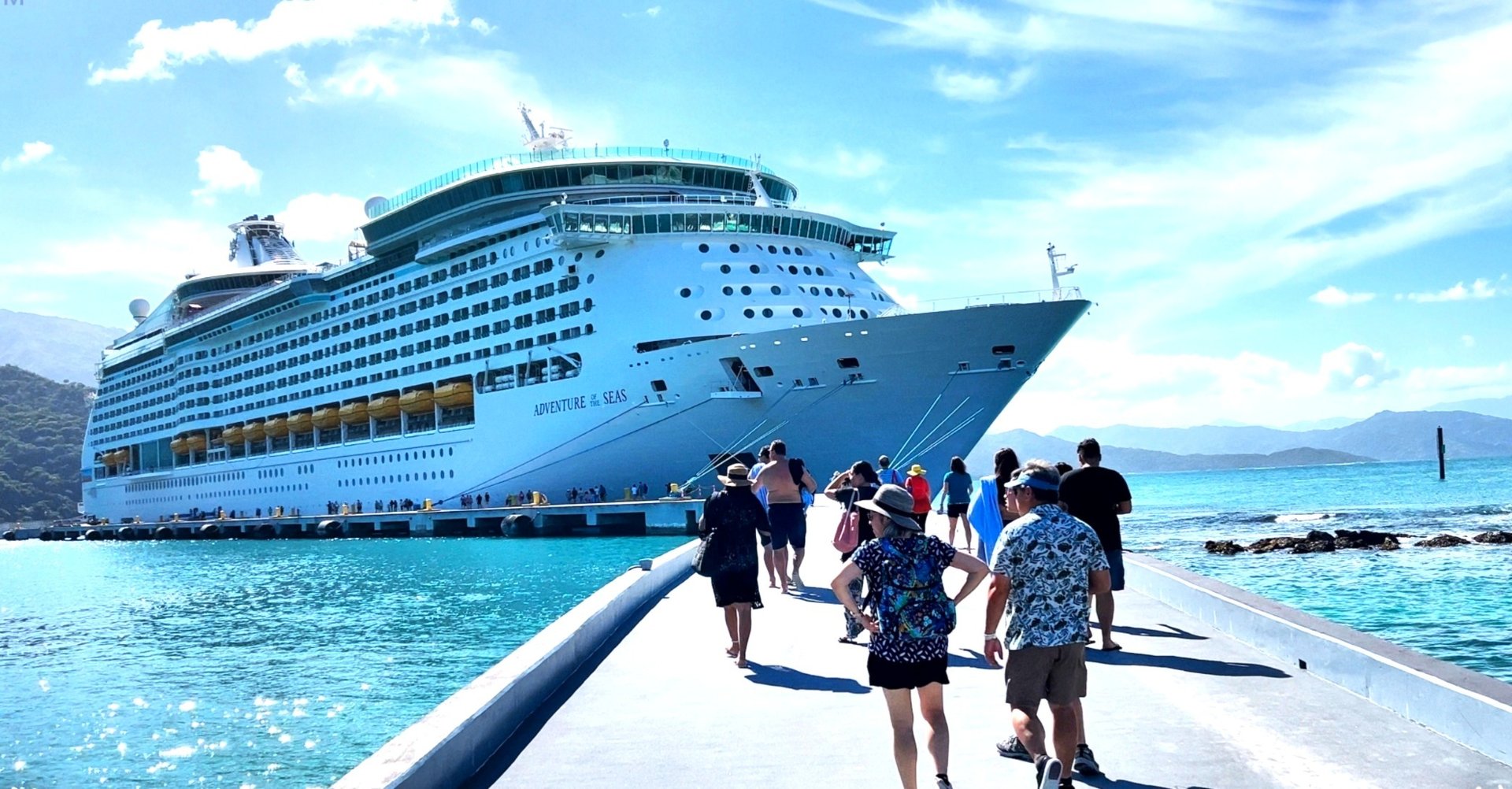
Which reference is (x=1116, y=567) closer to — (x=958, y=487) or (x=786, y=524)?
(x=786, y=524)

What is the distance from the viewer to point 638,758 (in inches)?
237

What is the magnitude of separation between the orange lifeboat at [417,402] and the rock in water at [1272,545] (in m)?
29.3

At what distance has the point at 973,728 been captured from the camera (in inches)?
256

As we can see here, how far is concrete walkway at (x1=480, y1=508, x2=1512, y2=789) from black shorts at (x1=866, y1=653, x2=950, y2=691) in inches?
25.0

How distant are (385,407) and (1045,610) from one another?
1807 inches

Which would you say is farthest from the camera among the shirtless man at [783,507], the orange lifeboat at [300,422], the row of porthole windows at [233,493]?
the row of porthole windows at [233,493]

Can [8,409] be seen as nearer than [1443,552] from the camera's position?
No

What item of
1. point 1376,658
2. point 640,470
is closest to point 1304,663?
point 1376,658

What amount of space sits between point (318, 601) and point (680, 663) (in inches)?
659

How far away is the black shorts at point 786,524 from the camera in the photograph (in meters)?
12.5

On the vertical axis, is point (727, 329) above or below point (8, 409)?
below

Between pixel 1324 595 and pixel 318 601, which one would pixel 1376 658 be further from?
pixel 318 601

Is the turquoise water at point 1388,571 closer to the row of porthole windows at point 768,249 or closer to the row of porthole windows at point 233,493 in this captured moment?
the row of porthole windows at point 768,249

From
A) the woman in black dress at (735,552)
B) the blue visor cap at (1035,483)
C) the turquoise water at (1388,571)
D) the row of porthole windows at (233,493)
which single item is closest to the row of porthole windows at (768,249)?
the turquoise water at (1388,571)
